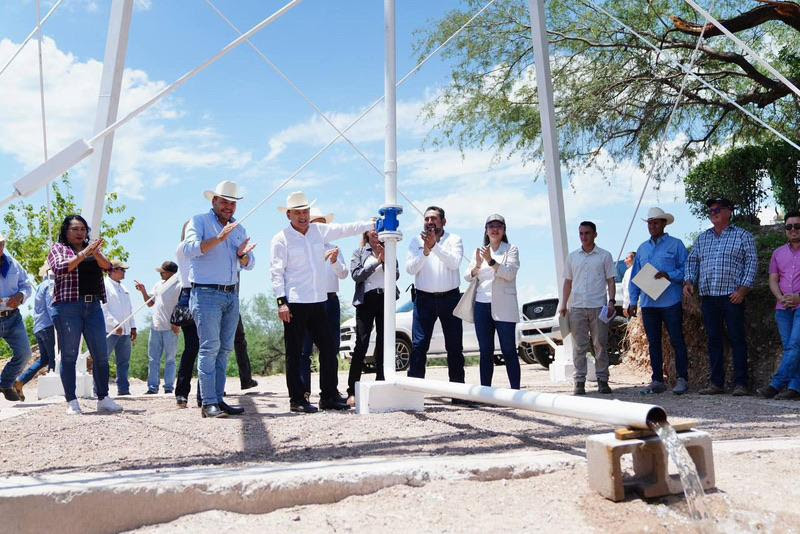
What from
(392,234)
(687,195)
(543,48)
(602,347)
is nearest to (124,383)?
(392,234)

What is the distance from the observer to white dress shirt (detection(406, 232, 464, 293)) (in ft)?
20.6

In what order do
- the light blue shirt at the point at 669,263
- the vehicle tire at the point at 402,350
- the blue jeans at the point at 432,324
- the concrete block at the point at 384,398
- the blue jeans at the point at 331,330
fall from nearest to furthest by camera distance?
the concrete block at the point at 384,398, the blue jeans at the point at 331,330, the blue jeans at the point at 432,324, the light blue shirt at the point at 669,263, the vehicle tire at the point at 402,350

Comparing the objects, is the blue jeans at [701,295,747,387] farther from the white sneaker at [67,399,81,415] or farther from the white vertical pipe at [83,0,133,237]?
the white vertical pipe at [83,0,133,237]

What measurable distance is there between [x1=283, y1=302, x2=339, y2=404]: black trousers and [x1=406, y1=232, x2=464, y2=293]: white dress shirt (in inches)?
34.5

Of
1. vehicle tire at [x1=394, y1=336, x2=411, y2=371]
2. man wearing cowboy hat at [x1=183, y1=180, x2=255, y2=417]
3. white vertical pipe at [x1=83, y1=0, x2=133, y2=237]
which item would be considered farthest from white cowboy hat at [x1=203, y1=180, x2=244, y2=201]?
vehicle tire at [x1=394, y1=336, x2=411, y2=371]

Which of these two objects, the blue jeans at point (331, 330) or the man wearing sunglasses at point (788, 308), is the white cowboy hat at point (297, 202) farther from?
the man wearing sunglasses at point (788, 308)

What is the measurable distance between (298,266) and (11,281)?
3.66 metres

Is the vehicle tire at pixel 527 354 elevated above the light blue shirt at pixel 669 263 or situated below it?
below

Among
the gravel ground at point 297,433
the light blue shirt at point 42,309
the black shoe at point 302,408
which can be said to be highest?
the light blue shirt at point 42,309

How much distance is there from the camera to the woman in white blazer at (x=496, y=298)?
21.2 feet

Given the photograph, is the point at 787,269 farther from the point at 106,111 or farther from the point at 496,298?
the point at 106,111

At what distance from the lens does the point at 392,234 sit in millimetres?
5680

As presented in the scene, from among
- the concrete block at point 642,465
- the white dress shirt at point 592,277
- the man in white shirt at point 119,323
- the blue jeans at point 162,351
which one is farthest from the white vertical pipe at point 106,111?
the concrete block at point 642,465

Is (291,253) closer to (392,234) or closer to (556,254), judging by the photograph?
(392,234)
